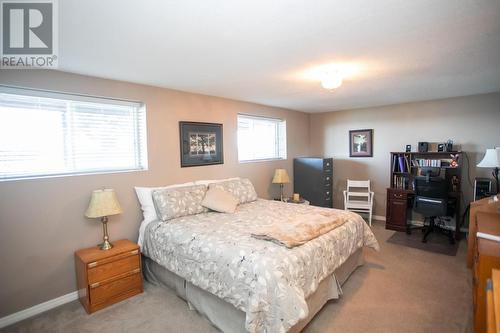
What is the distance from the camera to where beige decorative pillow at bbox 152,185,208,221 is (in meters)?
2.93

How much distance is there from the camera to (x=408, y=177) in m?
4.58

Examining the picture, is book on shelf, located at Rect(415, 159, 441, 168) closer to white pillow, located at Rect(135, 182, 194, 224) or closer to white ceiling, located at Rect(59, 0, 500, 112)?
white ceiling, located at Rect(59, 0, 500, 112)

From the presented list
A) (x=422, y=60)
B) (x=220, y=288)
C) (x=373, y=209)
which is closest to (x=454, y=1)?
(x=422, y=60)

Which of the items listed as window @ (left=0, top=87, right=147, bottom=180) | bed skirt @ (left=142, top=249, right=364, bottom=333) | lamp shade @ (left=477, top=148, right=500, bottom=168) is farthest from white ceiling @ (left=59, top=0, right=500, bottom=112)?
bed skirt @ (left=142, top=249, right=364, bottom=333)

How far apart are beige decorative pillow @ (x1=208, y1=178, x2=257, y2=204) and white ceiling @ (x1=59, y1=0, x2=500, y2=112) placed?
134 cm

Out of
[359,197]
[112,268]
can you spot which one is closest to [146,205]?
[112,268]

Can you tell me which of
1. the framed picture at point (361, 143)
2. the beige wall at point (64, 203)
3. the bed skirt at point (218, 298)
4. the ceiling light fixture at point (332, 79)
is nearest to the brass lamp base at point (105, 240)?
the beige wall at point (64, 203)

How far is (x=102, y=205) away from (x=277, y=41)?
2212mm

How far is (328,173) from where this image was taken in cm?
499

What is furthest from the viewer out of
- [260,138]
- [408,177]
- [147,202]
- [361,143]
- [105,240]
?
[361,143]

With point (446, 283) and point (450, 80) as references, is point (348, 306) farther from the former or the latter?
point (450, 80)

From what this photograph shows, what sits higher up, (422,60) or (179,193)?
(422,60)

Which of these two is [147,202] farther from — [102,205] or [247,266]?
[247,266]

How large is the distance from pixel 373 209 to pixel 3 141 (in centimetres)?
565
